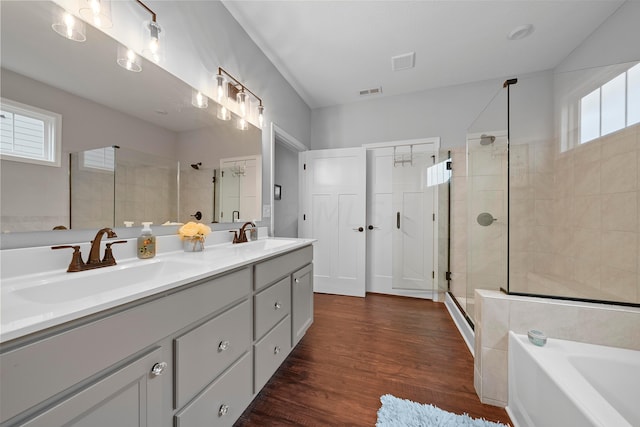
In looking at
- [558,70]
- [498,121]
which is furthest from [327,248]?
[558,70]

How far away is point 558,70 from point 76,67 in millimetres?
3867

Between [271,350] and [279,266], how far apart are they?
47 centimetres

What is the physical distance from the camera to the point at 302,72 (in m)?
2.66

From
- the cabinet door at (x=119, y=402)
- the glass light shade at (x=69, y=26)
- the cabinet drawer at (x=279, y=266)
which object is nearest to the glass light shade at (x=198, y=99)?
the glass light shade at (x=69, y=26)

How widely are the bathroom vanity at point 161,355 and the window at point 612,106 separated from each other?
7.98 ft

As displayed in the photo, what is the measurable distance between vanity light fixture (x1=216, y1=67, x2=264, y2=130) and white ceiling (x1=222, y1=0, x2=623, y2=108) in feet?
1.75

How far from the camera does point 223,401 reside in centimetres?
101

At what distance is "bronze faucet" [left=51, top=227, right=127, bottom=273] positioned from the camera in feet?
2.95

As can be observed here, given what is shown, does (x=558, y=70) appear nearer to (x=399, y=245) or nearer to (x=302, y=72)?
(x=399, y=245)

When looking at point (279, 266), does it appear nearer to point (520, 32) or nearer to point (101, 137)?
point (101, 137)

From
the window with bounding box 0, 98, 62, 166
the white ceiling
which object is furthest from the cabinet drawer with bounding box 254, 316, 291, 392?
the white ceiling

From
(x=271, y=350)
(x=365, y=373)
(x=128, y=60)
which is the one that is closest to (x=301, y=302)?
(x=271, y=350)

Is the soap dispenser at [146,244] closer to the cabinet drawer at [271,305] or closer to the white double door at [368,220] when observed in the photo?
the cabinet drawer at [271,305]

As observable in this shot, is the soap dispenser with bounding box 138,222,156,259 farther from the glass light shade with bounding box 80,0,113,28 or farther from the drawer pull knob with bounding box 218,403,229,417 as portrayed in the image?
the glass light shade with bounding box 80,0,113,28
